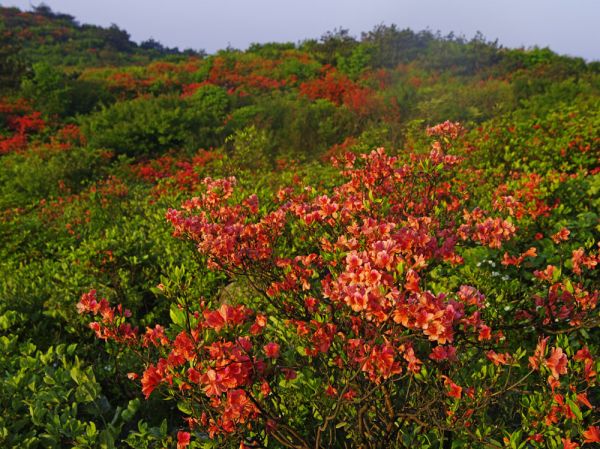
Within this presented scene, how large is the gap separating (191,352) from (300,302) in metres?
0.68

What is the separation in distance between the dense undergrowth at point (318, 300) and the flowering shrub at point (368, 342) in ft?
0.04

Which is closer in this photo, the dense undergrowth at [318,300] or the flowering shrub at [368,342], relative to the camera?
the flowering shrub at [368,342]

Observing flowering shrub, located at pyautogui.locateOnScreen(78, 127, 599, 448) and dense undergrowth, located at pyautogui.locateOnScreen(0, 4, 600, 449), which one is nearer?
flowering shrub, located at pyautogui.locateOnScreen(78, 127, 599, 448)

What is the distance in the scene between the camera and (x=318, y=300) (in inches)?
84.8

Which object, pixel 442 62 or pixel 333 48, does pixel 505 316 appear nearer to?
pixel 442 62

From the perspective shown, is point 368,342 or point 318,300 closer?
point 368,342

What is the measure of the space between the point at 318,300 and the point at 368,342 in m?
0.49

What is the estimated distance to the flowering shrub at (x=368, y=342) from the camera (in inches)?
62.7

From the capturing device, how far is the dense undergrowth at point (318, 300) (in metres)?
1.71

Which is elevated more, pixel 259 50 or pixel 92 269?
pixel 259 50

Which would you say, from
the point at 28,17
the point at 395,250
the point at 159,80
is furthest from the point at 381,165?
the point at 28,17

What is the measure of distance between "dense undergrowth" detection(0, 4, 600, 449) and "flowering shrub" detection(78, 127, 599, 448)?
0.01 m

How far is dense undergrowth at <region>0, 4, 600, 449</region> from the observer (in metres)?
1.71

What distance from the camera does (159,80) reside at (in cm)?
1956
